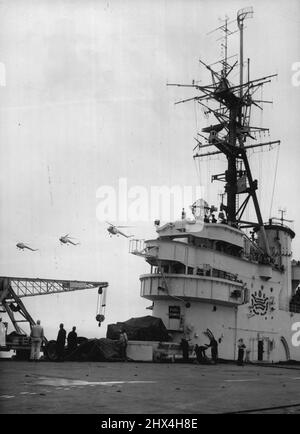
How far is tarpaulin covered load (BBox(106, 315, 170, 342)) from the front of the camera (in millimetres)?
26125

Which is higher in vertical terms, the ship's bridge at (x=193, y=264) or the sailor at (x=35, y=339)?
the ship's bridge at (x=193, y=264)

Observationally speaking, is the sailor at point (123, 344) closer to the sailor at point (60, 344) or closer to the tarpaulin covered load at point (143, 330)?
the tarpaulin covered load at point (143, 330)

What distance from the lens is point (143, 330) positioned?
1029 inches

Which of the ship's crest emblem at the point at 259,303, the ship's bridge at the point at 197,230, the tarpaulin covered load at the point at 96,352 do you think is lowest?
the tarpaulin covered load at the point at 96,352

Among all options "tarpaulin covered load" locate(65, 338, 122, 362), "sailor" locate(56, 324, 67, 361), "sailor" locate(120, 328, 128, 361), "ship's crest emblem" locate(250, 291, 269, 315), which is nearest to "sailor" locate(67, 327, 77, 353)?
"tarpaulin covered load" locate(65, 338, 122, 362)

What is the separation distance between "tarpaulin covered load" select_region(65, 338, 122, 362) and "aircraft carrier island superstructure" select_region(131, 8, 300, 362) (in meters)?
4.95

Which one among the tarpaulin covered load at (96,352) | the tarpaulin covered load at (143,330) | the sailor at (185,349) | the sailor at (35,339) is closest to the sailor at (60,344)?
the sailor at (35,339)

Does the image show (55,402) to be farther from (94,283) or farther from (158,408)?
(94,283)

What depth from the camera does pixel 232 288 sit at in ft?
95.6

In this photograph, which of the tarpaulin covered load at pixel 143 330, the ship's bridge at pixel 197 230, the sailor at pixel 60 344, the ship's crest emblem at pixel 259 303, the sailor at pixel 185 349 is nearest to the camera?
the sailor at pixel 60 344

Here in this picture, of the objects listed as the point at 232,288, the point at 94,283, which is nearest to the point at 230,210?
the point at 232,288

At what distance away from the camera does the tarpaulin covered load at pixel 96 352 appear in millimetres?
22625

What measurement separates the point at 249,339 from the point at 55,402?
24.0 metres

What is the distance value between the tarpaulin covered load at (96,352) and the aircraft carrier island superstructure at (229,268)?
4954 millimetres
